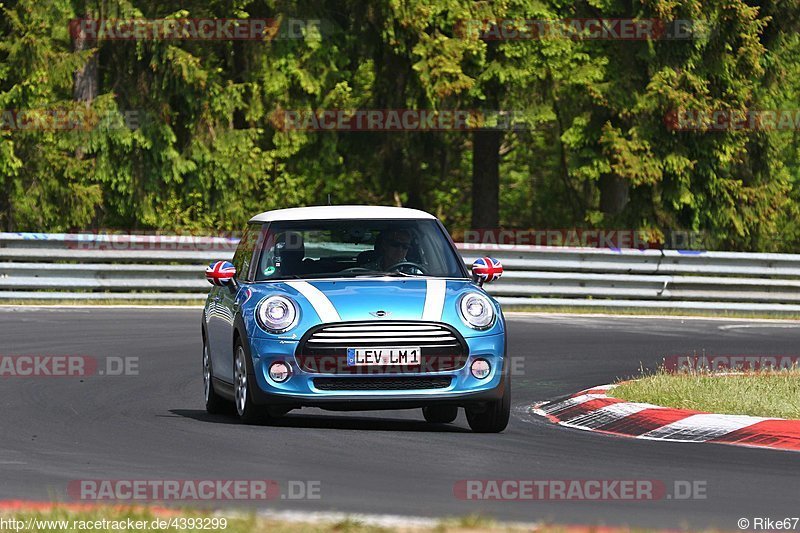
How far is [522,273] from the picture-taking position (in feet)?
78.0

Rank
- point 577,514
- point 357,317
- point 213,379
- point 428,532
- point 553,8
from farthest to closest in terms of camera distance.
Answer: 1. point 553,8
2. point 213,379
3. point 357,317
4. point 577,514
5. point 428,532

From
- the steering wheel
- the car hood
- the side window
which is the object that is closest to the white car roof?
the side window

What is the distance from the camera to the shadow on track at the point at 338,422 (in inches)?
442

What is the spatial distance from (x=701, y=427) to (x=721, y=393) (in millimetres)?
1586

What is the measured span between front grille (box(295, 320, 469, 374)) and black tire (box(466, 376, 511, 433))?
1.39 ft

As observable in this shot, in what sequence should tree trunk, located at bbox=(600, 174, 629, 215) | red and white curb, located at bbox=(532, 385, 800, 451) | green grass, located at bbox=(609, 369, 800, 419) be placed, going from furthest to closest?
tree trunk, located at bbox=(600, 174, 629, 215) → green grass, located at bbox=(609, 369, 800, 419) → red and white curb, located at bbox=(532, 385, 800, 451)

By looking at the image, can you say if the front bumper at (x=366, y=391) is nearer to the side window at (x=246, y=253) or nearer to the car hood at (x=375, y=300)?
the car hood at (x=375, y=300)

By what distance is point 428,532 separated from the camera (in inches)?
267

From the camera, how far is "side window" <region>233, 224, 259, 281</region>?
12.2 metres

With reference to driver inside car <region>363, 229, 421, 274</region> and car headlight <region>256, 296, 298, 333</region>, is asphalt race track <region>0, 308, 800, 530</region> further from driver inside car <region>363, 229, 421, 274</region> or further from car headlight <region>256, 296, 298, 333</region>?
driver inside car <region>363, 229, 421, 274</region>

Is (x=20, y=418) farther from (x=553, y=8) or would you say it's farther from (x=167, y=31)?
(x=553, y=8)

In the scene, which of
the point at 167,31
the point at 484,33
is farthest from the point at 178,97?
the point at 484,33

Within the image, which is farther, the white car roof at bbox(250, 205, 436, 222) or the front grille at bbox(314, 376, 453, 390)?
the white car roof at bbox(250, 205, 436, 222)

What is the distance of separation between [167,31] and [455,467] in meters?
21.9
